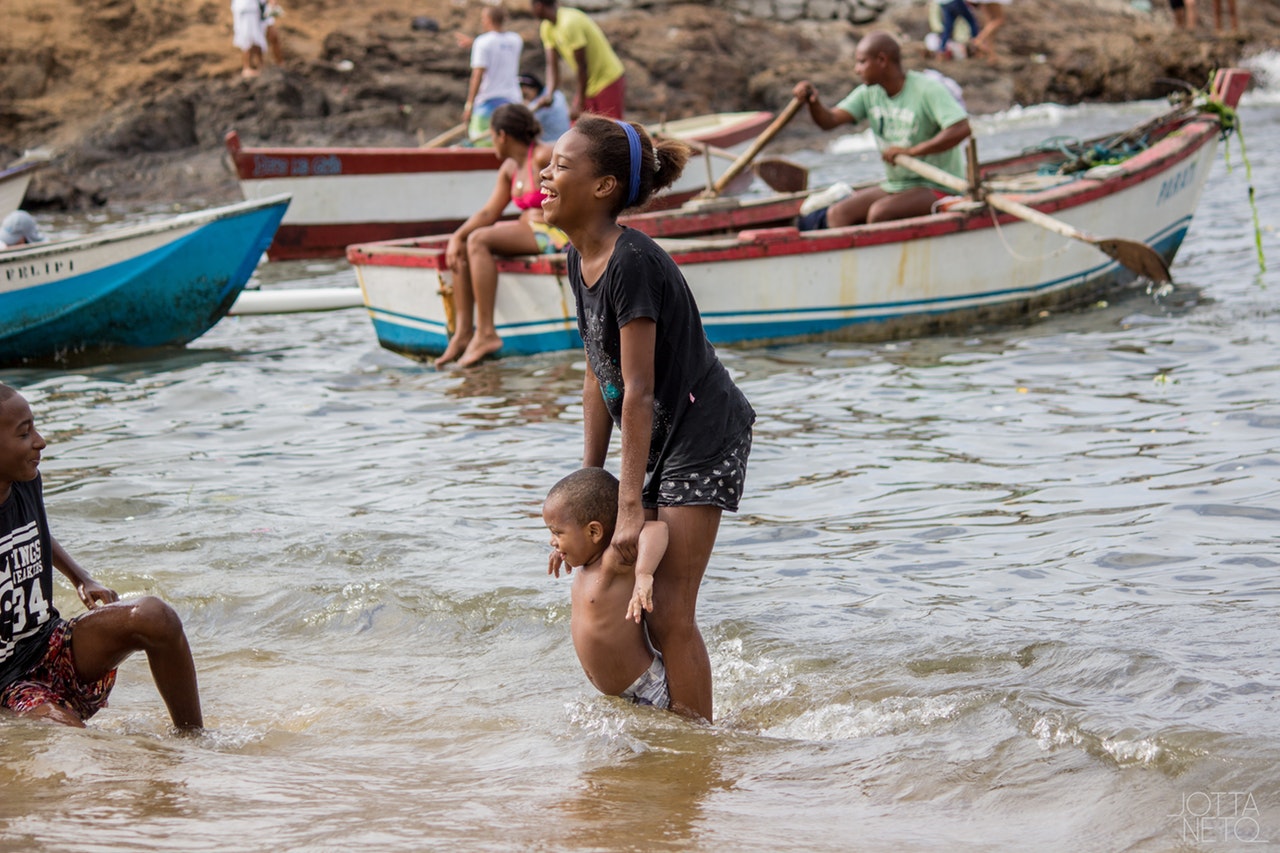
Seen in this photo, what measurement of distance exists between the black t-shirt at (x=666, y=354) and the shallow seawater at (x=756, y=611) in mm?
742

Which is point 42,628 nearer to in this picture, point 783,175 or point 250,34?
point 783,175

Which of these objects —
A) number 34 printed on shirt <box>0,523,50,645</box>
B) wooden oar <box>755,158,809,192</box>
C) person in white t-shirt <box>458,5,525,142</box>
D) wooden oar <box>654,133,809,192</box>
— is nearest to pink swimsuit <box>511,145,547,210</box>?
wooden oar <box>654,133,809,192</box>

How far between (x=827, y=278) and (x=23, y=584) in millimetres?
6230

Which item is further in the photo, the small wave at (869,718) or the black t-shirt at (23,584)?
the small wave at (869,718)

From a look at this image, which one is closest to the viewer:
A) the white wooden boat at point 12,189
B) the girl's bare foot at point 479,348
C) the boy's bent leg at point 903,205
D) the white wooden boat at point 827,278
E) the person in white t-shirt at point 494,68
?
the white wooden boat at point 827,278

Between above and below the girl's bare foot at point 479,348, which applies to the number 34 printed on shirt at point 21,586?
above

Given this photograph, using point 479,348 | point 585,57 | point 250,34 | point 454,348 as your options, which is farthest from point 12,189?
point 250,34

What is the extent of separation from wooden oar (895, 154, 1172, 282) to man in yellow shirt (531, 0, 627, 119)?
5.18 meters

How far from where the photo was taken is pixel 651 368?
3357 mm

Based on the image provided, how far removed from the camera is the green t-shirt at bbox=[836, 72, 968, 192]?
8.98 metres

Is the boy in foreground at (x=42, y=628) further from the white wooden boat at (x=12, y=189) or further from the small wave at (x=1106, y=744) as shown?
the white wooden boat at (x=12, y=189)

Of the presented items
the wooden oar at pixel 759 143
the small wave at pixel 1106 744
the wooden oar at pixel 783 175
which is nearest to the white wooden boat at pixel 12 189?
the wooden oar at pixel 759 143

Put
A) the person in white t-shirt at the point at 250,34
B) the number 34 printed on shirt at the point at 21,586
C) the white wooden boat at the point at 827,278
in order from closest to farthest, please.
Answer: the number 34 printed on shirt at the point at 21,586 → the white wooden boat at the point at 827,278 → the person in white t-shirt at the point at 250,34

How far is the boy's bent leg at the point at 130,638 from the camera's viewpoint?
352 centimetres
